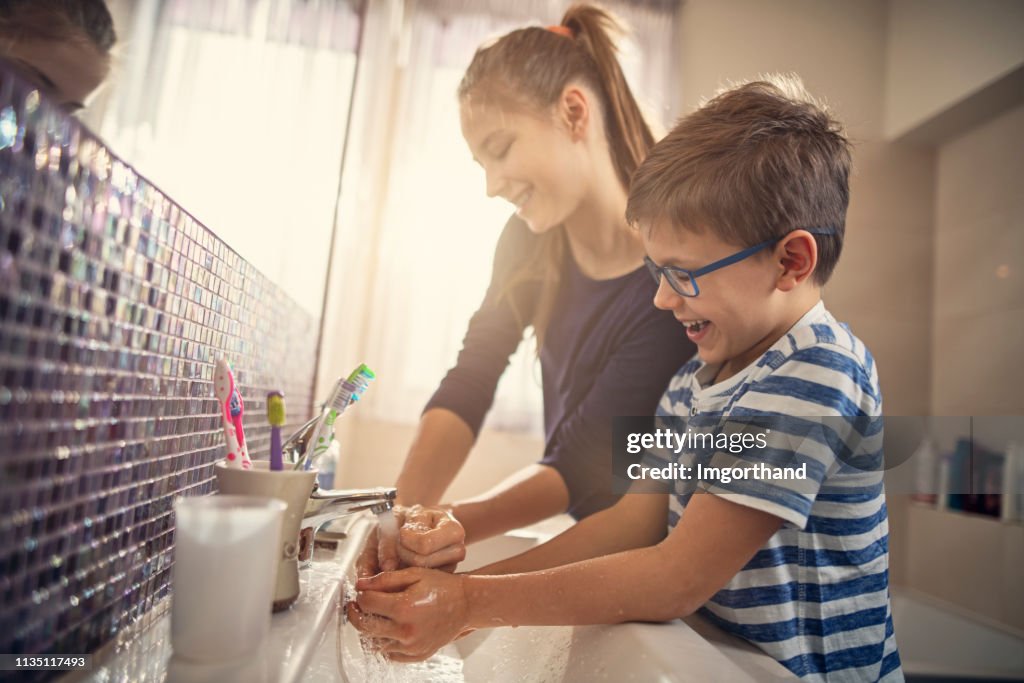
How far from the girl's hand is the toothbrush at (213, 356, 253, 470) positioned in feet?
0.60

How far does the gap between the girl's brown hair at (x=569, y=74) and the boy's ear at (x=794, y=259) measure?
43 centimetres

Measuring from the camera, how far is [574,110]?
110cm

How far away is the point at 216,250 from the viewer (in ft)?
1.95

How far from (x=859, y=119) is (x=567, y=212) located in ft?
7.11

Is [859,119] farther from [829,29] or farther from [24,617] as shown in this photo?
[24,617]

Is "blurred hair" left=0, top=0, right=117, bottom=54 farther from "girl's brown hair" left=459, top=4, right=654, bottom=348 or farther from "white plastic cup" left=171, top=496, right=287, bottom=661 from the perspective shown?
"girl's brown hair" left=459, top=4, right=654, bottom=348

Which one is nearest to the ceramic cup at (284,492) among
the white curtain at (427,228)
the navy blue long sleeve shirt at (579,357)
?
the navy blue long sleeve shirt at (579,357)

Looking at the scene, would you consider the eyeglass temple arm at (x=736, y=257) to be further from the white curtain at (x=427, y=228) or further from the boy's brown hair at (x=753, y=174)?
the white curtain at (x=427, y=228)

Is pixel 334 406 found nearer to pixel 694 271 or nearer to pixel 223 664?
pixel 223 664

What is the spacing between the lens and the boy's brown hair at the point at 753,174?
76 cm

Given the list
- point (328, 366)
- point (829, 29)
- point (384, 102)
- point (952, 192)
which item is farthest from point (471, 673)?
point (829, 29)

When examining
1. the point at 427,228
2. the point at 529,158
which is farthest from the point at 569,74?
the point at 427,228

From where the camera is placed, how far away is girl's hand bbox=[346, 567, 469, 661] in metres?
0.59

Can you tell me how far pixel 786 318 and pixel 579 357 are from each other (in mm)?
469
